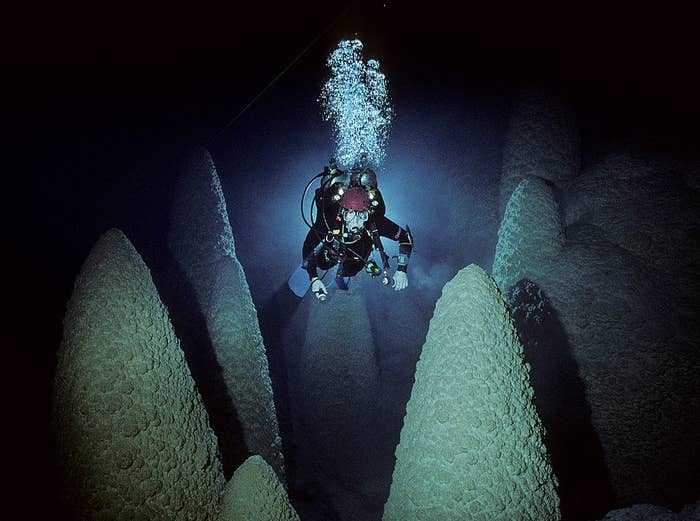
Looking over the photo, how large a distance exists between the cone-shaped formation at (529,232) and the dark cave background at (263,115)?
1.06 m

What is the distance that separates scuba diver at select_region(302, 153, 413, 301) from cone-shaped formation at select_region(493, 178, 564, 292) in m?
1.27

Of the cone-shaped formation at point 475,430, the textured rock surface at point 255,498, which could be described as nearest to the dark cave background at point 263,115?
the textured rock surface at point 255,498

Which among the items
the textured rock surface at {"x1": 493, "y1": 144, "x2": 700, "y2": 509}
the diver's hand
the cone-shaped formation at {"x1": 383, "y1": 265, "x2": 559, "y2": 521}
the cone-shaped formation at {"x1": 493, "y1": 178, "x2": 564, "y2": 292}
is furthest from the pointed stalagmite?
the cone-shaped formation at {"x1": 383, "y1": 265, "x2": 559, "y2": 521}

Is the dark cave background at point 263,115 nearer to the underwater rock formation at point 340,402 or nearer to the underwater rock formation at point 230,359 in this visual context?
the underwater rock formation at point 230,359

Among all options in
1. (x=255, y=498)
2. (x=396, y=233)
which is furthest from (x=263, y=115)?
(x=255, y=498)

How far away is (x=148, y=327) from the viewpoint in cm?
195

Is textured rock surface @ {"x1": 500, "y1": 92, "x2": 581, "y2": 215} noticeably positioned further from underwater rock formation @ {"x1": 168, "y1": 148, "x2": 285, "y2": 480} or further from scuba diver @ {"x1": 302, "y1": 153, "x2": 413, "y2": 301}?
underwater rock formation @ {"x1": 168, "y1": 148, "x2": 285, "y2": 480}

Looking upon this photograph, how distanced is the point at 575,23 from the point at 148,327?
5968 millimetres

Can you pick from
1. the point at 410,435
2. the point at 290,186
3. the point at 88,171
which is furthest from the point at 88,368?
the point at 290,186

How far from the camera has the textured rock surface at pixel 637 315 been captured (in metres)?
2.90

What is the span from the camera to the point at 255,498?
1.73 meters

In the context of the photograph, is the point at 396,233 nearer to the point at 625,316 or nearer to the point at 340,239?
the point at 340,239

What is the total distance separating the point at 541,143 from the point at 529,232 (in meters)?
1.50

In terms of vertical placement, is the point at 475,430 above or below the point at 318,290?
below
